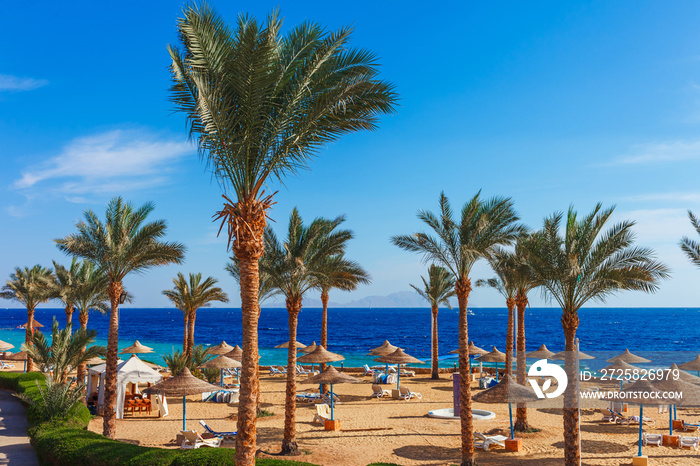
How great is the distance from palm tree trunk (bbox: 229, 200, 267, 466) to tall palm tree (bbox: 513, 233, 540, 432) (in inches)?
333

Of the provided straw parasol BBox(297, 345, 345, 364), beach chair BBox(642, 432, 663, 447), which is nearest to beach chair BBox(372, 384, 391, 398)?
straw parasol BBox(297, 345, 345, 364)

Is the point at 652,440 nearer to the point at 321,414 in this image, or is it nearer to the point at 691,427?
the point at 691,427

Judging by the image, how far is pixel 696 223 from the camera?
55.0 feet

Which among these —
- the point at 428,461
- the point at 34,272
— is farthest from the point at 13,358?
the point at 428,461

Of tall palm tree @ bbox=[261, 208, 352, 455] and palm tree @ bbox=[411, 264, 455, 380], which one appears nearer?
tall palm tree @ bbox=[261, 208, 352, 455]

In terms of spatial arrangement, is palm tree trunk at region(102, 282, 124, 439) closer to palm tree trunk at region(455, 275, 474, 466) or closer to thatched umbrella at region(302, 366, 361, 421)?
thatched umbrella at region(302, 366, 361, 421)

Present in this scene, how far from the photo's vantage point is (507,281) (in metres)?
23.5

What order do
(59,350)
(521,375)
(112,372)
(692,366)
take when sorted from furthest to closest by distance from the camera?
1. (692,366)
2. (521,375)
3. (59,350)
4. (112,372)

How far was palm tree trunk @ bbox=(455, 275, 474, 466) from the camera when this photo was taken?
45.3 feet

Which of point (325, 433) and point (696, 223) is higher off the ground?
point (696, 223)

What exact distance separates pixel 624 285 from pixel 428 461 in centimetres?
737

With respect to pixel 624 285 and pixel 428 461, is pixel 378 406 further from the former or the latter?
pixel 624 285

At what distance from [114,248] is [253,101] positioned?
30.4 ft

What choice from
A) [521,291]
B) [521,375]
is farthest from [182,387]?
[521,291]
